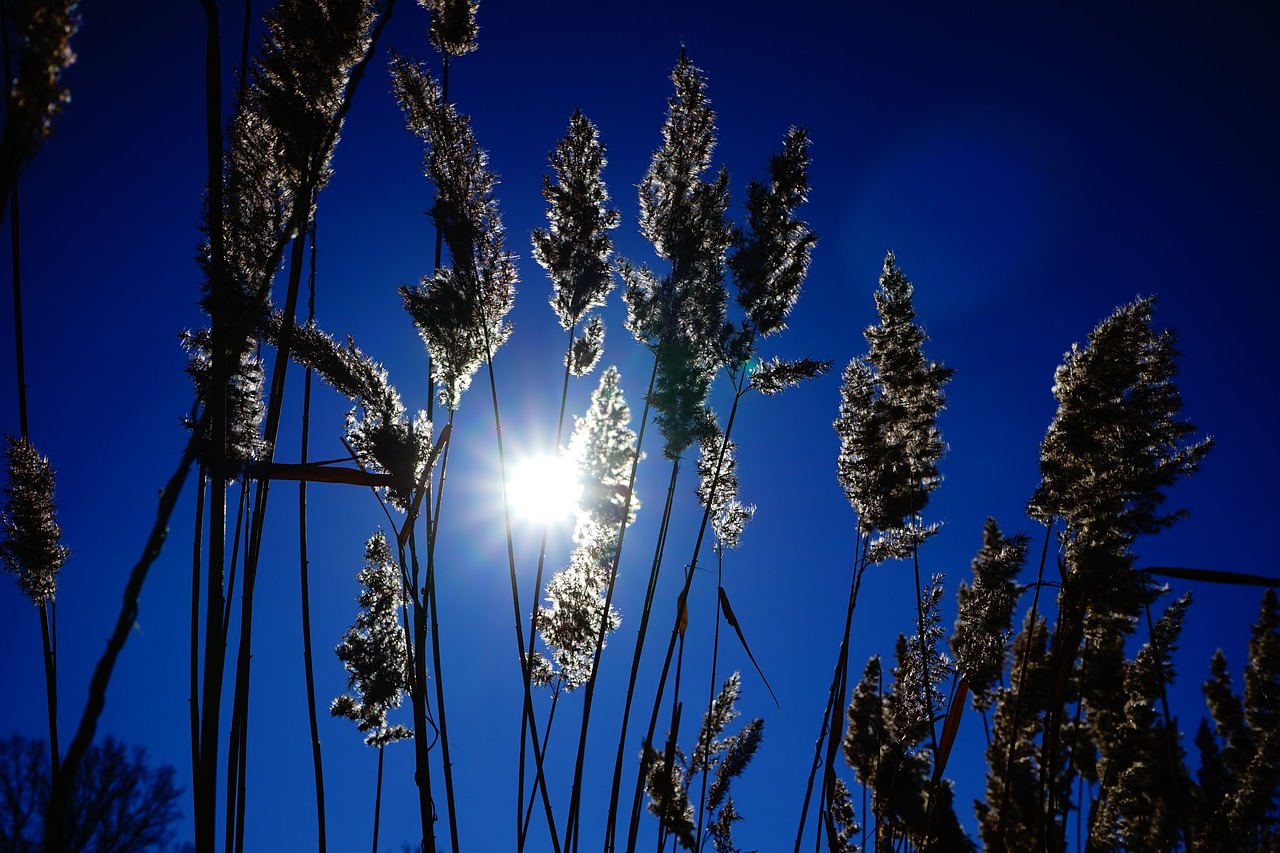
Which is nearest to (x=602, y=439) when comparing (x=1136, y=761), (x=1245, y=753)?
(x=1136, y=761)

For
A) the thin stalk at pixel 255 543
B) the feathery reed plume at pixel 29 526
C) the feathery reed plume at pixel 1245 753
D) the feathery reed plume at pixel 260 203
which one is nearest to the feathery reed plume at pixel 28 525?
the feathery reed plume at pixel 29 526

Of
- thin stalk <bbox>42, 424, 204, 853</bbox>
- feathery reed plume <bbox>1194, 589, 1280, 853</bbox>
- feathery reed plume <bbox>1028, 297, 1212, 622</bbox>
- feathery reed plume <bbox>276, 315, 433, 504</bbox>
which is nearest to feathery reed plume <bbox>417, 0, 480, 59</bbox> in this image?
feathery reed plume <bbox>276, 315, 433, 504</bbox>

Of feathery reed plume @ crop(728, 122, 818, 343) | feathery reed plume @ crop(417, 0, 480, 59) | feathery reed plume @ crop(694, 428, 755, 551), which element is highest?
feathery reed plume @ crop(417, 0, 480, 59)

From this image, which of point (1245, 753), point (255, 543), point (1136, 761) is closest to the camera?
point (255, 543)

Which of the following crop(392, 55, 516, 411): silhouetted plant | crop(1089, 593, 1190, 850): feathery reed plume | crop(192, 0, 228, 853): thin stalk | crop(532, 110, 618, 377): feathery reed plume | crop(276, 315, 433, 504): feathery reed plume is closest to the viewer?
crop(192, 0, 228, 853): thin stalk

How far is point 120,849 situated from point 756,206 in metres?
24.5

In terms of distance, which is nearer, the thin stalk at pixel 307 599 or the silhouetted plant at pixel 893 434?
the thin stalk at pixel 307 599

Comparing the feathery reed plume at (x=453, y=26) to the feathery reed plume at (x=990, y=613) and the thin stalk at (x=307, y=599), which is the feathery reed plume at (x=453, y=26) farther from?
the feathery reed plume at (x=990, y=613)

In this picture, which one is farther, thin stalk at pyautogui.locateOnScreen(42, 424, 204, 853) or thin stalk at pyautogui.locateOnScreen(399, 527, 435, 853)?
thin stalk at pyautogui.locateOnScreen(399, 527, 435, 853)

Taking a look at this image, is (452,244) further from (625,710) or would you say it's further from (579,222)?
(625,710)

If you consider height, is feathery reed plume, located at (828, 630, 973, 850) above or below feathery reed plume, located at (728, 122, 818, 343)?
below

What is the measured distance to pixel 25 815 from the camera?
16.3 metres

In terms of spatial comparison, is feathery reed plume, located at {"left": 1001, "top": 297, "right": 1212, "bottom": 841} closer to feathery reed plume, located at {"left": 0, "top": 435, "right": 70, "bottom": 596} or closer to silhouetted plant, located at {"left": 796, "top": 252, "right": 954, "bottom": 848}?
silhouetted plant, located at {"left": 796, "top": 252, "right": 954, "bottom": 848}

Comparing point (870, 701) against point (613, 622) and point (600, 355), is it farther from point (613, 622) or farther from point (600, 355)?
point (600, 355)
